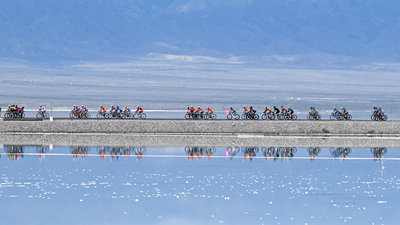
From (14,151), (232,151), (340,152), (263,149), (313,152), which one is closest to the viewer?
(14,151)

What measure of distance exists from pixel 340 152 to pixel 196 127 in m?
9.99

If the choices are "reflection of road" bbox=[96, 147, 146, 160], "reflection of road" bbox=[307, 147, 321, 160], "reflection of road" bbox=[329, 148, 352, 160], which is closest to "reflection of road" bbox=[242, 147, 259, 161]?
"reflection of road" bbox=[307, 147, 321, 160]

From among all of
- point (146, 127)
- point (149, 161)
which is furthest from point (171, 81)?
point (149, 161)

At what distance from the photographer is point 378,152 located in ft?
80.4

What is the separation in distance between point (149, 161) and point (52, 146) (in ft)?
18.7

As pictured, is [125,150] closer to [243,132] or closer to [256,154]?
[256,154]

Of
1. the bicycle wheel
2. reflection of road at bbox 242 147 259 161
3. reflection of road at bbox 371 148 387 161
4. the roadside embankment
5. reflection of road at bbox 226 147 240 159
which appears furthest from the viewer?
the roadside embankment

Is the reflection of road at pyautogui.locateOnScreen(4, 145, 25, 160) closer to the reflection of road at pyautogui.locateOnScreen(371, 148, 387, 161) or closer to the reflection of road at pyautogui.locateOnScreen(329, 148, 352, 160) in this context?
the reflection of road at pyautogui.locateOnScreen(329, 148, 352, 160)

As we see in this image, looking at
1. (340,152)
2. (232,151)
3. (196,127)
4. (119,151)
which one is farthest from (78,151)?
(196,127)

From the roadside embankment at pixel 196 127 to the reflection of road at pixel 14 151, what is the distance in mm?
7424

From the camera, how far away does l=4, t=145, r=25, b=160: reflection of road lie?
2203 cm

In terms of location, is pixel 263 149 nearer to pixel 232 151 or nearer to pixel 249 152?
pixel 249 152

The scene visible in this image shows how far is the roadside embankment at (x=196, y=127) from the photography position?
32.7 meters

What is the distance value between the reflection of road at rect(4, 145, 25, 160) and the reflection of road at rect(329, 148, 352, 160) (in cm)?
978
